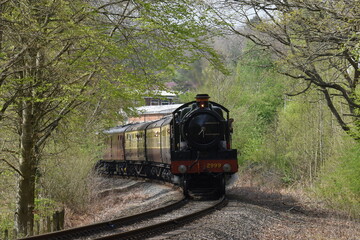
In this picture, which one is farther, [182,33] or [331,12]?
[182,33]

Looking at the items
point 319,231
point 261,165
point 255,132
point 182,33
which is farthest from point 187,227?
point 255,132

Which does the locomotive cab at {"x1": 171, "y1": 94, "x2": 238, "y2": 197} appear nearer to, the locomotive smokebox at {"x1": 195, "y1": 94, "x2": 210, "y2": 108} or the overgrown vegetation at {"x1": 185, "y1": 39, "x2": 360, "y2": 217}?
the locomotive smokebox at {"x1": 195, "y1": 94, "x2": 210, "y2": 108}

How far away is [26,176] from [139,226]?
4084 millimetres

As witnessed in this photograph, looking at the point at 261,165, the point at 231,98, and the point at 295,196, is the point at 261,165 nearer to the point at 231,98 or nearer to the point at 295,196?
the point at 231,98

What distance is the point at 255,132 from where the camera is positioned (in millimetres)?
30344

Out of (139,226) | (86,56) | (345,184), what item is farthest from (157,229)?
(345,184)

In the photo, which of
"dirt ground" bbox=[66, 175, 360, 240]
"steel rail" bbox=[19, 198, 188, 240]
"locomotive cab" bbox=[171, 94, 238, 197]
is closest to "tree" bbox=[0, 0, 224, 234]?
"locomotive cab" bbox=[171, 94, 238, 197]

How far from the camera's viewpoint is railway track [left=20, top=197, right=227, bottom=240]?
885 cm

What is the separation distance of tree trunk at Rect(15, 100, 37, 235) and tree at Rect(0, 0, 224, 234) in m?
0.03

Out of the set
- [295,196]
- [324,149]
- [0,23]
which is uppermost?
[0,23]

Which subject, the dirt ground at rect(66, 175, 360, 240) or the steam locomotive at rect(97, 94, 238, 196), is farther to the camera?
the steam locomotive at rect(97, 94, 238, 196)

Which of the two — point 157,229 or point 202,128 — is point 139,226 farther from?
point 202,128

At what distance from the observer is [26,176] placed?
42.7ft

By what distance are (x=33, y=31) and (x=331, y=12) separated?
19.4ft
